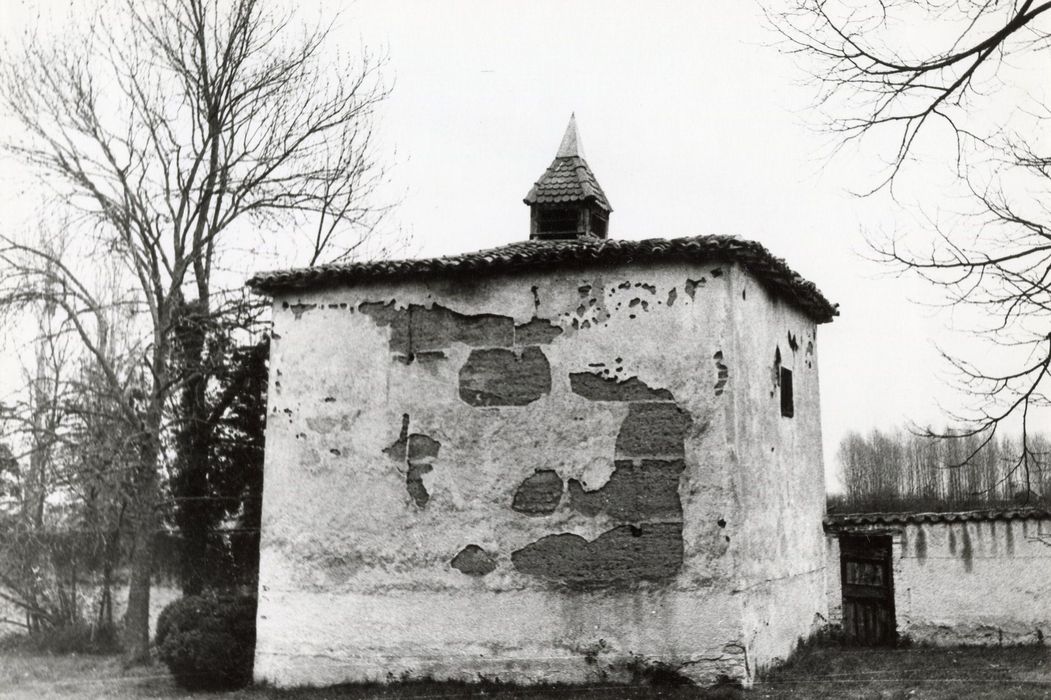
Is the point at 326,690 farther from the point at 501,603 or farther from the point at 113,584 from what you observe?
the point at 113,584

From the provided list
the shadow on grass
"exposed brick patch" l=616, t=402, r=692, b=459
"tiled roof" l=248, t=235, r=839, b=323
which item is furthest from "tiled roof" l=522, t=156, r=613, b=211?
the shadow on grass

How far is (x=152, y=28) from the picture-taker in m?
15.6

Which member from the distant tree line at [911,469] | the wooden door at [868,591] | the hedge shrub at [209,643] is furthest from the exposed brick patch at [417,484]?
the distant tree line at [911,469]

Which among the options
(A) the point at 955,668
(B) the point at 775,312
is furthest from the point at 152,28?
(A) the point at 955,668

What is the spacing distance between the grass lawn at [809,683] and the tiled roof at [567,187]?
7478mm

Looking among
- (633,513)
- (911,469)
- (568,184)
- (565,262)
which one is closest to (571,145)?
(568,184)

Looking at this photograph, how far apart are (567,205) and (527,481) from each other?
19.9ft

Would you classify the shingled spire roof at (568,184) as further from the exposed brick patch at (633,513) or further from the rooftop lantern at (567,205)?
the exposed brick patch at (633,513)

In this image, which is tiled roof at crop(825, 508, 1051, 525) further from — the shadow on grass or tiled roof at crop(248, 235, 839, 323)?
the shadow on grass

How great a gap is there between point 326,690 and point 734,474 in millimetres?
5134

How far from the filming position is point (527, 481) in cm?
1077

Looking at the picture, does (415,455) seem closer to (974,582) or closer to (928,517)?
(928,517)

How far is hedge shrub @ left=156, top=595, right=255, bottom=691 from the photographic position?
37.5 ft

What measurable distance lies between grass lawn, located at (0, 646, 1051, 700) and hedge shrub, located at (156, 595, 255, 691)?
310 mm
